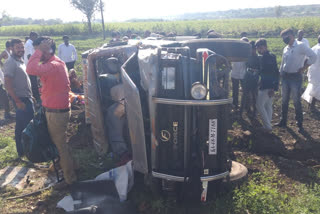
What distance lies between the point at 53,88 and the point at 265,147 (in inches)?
146

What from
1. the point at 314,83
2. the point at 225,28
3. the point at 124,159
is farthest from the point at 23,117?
the point at 225,28

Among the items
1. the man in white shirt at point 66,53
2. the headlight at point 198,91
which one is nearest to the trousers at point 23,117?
the headlight at point 198,91

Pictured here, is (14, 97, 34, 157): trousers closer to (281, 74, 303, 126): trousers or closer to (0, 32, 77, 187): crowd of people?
(0, 32, 77, 187): crowd of people

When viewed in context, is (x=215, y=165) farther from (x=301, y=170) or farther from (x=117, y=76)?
(x=117, y=76)

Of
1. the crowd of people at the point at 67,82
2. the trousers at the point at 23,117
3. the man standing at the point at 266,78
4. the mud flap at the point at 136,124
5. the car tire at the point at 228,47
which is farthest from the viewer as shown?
the man standing at the point at 266,78

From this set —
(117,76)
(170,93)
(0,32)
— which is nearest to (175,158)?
(170,93)

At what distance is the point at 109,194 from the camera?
3.74 meters

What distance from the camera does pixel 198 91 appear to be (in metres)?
2.91

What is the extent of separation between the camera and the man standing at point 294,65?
5.74m

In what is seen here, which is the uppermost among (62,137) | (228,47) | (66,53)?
(228,47)

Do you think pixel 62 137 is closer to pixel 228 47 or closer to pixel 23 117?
pixel 23 117

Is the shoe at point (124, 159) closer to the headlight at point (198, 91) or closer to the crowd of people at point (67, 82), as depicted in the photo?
the crowd of people at point (67, 82)

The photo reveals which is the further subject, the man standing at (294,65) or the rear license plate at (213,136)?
the man standing at (294,65)

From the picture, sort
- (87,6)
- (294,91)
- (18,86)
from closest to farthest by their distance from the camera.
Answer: (18,86)
(294,91)
(87,6)
